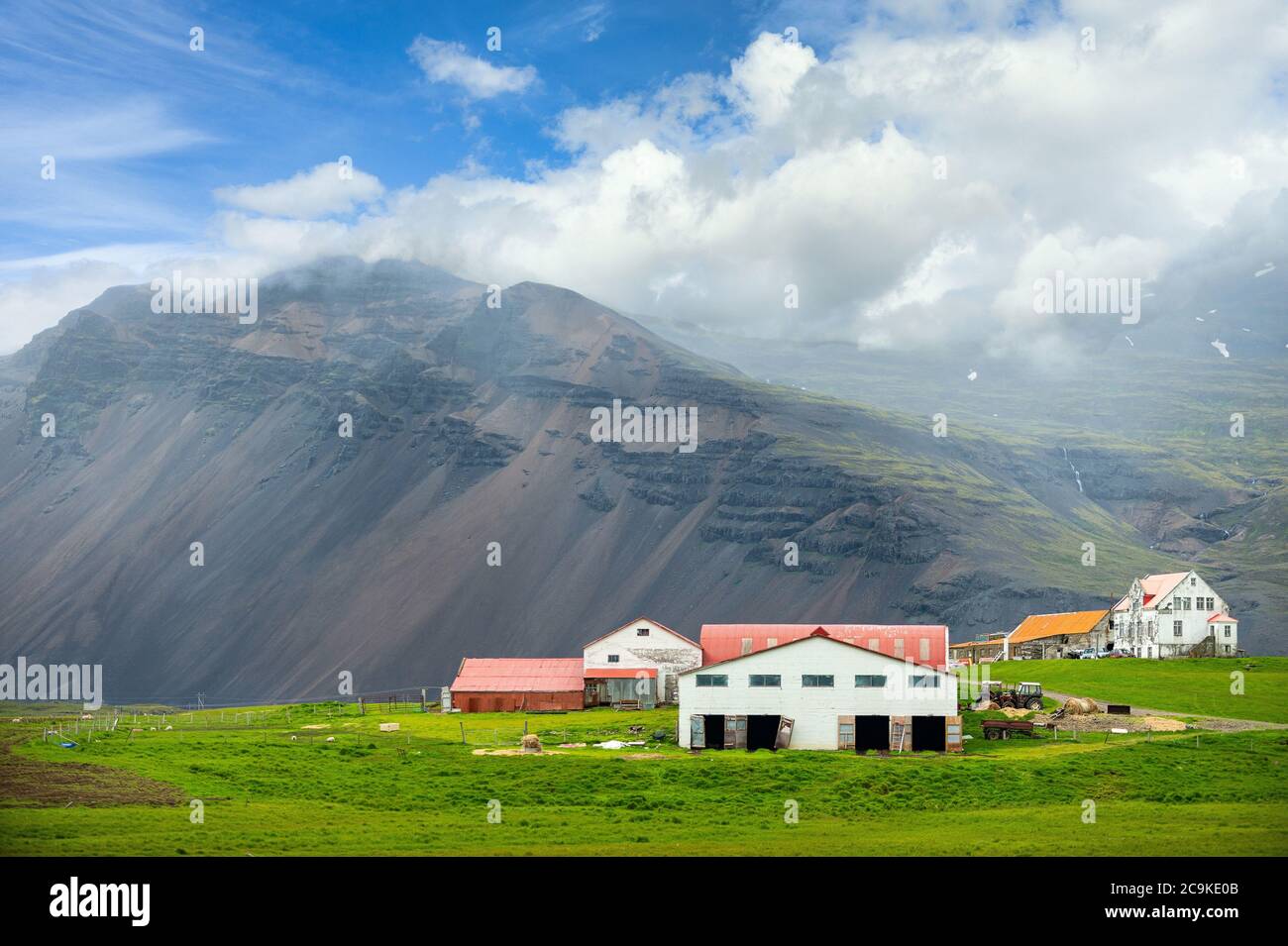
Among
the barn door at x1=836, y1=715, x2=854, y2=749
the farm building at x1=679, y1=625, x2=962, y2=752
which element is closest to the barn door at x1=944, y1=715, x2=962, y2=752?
the farm building at x1=679, y1=625, x2=962, y2=752

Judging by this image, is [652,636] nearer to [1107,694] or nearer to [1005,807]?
[1107,694]

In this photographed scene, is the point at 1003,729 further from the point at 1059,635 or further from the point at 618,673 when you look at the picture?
the point at 1059,635

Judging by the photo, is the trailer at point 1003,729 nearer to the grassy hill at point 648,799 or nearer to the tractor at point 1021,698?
the grassy hill at point 648,799

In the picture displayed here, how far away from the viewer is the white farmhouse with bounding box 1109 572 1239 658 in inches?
4363

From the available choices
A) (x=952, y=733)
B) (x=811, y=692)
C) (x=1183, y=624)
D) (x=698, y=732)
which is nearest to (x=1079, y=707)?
(x=952, y=733)

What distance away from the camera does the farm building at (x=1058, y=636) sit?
117062mm

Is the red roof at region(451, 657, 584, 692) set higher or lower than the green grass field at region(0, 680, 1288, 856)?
higher

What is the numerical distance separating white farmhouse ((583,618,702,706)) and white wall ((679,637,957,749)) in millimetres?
24690

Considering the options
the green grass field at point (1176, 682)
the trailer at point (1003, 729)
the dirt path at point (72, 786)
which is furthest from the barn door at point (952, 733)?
the dirt path at point (72, 786)

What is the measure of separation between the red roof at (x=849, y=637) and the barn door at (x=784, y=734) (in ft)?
22.5

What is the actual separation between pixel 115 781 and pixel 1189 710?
57385 millimetres

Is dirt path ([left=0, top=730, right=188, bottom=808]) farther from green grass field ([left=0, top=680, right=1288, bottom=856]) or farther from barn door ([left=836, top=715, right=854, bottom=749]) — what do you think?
barn door ([left=836, top=715, right=854, bottom=749])
